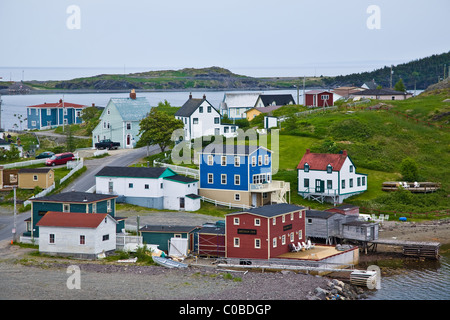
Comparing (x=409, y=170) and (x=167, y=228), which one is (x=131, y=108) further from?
(x=167, y=228)

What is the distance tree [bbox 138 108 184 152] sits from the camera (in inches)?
3265

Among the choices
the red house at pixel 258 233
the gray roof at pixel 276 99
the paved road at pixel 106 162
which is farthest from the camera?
the gray roof at pixel 276 99

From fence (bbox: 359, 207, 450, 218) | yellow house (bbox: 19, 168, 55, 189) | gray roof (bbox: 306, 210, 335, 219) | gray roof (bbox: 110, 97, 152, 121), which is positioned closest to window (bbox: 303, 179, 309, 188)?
fence (bbox: 359, 207, 450, 218)

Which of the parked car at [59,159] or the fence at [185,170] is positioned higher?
the parked car at [59,159]

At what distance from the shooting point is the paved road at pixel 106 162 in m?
70.9

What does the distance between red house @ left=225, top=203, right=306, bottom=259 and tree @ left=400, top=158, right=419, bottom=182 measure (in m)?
24.3

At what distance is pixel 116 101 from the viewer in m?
93.9

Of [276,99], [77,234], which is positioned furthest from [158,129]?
[276,99]

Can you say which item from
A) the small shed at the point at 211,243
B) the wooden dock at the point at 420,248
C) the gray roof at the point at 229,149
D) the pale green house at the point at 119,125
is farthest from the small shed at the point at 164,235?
the pale green house at the point at 119,125

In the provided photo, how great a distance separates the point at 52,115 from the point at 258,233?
77843mm

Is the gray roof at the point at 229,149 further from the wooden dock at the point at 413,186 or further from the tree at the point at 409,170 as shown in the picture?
the tree at the point at 409,170

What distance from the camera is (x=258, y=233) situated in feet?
173

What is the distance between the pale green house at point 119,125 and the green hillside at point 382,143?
17.8m
